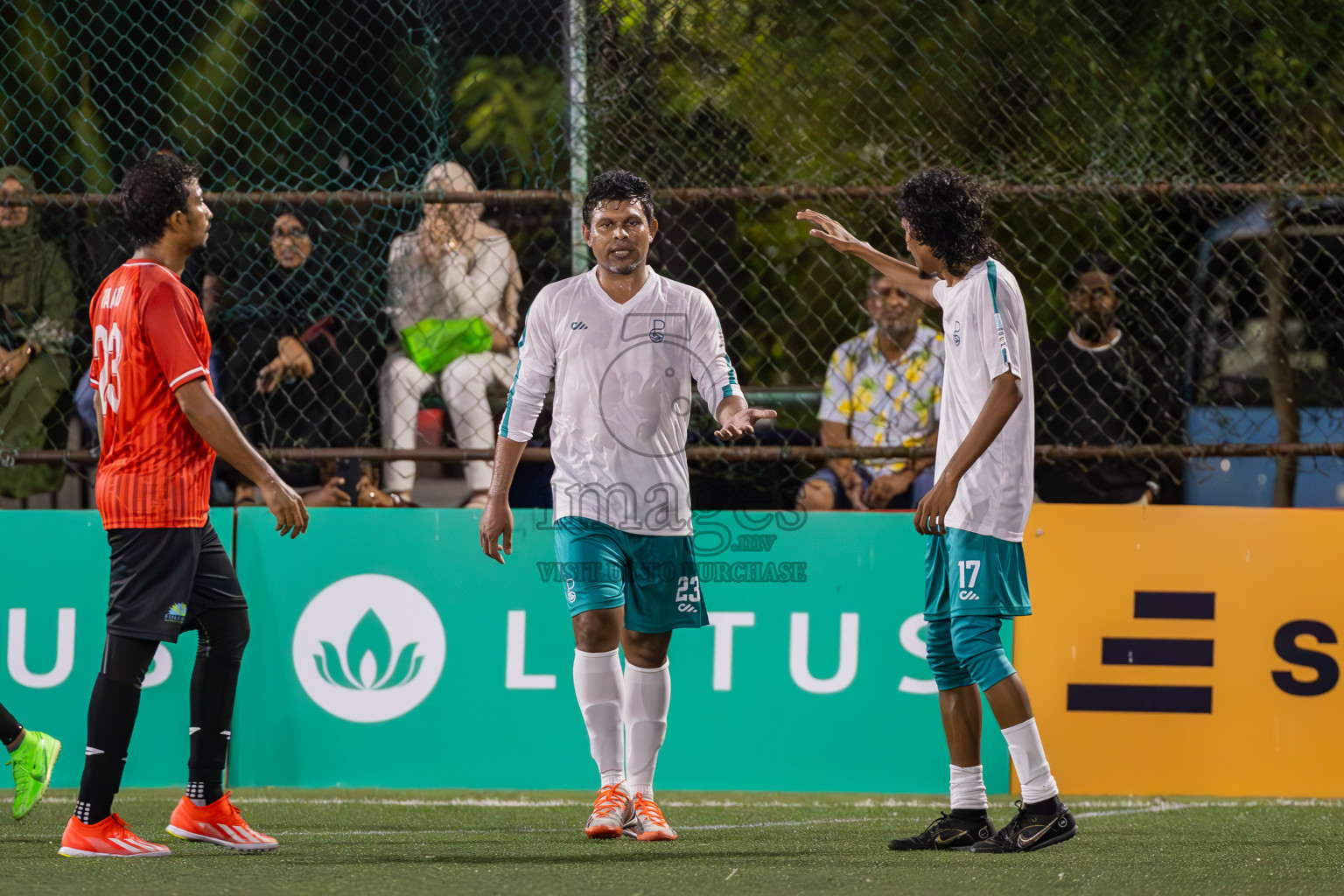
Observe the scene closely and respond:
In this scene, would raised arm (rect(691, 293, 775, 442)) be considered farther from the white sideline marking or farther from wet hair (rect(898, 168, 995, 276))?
the white sideline marking

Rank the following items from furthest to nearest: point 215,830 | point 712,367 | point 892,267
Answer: point 892,267 < point 712,367 < point 215,830

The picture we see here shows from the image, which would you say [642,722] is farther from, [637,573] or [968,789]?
[968,789]

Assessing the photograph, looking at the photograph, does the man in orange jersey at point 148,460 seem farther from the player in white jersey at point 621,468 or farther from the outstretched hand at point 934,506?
the outstretched hand at point 934,506

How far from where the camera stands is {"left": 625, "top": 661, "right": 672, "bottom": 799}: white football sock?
4195 mm

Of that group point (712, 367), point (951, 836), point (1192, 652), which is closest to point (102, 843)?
point (712, 367)

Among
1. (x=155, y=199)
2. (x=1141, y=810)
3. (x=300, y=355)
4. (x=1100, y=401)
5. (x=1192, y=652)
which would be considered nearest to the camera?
(x=155, y=199)

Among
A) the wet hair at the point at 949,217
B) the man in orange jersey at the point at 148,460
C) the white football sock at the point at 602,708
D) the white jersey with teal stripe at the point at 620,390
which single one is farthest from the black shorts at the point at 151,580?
the wet hair at the point at 949,217

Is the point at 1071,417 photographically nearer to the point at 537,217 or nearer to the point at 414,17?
the point at 537,217

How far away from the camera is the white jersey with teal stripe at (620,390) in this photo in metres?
4.17

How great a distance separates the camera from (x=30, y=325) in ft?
18.7

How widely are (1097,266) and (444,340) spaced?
2781mm

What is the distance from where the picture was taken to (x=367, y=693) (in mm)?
5352

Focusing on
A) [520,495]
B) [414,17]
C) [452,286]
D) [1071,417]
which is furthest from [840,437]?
[414,17]

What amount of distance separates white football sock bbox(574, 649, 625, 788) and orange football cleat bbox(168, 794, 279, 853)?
0.96 metres
